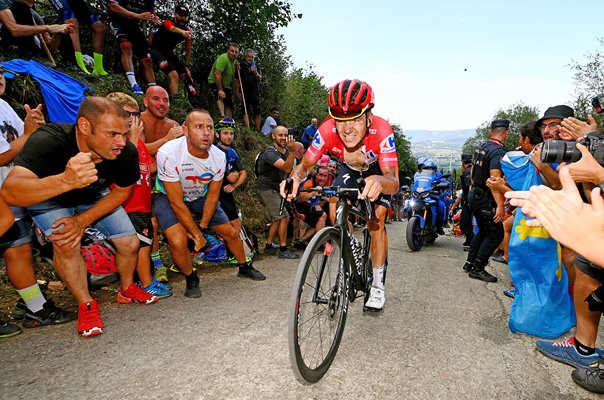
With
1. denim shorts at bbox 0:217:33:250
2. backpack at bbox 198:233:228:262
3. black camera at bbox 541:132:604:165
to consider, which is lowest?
backpack at bbox 198:233:228:262

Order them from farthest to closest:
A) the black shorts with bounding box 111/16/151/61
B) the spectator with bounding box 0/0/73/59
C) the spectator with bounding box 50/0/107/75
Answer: the black shorts with bounding box 111/16/151/61 < the spectator with bounding box 50/0/107/75 < the spectator with bounding box 0/0/73/59

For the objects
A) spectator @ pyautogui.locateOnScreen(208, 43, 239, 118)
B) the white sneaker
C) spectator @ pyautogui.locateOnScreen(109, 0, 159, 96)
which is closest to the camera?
the white sneaker

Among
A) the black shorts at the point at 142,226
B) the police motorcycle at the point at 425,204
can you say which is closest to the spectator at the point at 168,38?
the black shorts at the point at 142,226

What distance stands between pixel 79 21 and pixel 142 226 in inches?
198

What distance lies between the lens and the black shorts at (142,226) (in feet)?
11.8

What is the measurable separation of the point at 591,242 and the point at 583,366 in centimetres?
186

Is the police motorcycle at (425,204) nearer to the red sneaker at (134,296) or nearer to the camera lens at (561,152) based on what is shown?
the camera lens at (561,152)

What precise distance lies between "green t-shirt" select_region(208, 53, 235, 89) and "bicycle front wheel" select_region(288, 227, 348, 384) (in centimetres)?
718

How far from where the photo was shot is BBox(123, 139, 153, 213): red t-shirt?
11.9 feet

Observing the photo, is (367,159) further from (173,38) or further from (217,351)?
(173,38)

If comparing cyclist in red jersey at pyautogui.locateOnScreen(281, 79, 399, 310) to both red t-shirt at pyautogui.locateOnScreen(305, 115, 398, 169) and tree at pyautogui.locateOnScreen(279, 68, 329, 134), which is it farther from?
tree at pyautogui.locateOnScreen(279, 68, 329, 134)

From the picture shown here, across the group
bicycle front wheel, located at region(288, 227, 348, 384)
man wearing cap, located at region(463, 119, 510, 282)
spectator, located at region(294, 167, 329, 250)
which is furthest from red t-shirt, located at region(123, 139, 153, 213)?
man wearing cap, located at region(463, 119, 510, 282)

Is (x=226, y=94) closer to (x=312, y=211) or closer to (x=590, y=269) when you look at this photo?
(x=312, y=211)

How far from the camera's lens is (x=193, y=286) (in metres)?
3.68
